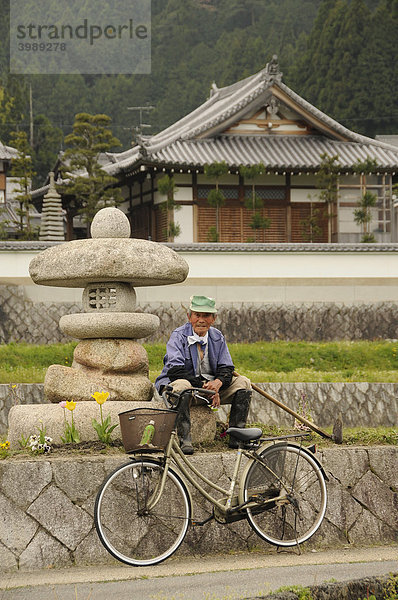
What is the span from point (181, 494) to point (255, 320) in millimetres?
17118

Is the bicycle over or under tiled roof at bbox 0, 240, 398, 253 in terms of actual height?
under

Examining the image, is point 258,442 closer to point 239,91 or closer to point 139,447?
point 139,447

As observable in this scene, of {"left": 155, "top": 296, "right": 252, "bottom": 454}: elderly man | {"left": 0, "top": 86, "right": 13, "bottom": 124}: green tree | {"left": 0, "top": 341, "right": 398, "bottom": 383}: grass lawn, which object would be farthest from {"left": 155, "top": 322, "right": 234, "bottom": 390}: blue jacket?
{"left": 0, "top": 86, "right": 13, "bottom": 124}: green tree

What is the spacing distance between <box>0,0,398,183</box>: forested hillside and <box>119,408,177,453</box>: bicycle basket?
179ft

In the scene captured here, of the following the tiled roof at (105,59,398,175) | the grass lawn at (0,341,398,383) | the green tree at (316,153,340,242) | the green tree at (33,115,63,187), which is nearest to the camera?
the grass lawn at (0,341,398,383)

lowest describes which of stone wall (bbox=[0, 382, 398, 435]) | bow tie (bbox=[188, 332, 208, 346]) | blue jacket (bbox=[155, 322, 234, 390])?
stone wall (bbox=[0, 382, 398, 435])

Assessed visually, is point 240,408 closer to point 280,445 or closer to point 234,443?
point 234,443

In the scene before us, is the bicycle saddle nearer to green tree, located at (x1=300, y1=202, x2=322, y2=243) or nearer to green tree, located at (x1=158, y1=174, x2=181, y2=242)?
green tree, located at (x1=158, y1=174, x2=181, y2=242)

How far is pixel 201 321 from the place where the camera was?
736 centimetres

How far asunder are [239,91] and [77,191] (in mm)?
9093

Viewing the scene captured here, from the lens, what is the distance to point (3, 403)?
1564 centimetres

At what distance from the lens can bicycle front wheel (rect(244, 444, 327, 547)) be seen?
6.59 metres

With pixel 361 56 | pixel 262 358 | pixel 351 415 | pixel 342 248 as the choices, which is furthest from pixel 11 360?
pixel 361 56

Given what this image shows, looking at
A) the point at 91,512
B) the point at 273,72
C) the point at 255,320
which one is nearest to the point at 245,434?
the point at 91,512
